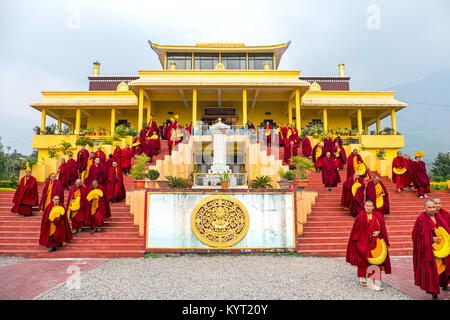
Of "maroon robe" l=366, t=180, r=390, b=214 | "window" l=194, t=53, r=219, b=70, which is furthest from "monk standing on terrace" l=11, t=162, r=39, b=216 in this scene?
"window" l=194, t=53, r=219, b=70

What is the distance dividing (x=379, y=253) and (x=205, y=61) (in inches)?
843

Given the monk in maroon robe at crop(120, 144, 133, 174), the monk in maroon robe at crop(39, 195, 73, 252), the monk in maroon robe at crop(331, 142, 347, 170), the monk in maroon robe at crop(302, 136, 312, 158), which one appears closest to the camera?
the monk in maroon robe at crop(39, 195, 73, 252)

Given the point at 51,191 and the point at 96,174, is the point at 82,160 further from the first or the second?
the point at 51,191

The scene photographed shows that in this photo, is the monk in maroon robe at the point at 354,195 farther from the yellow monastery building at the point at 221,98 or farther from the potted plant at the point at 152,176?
the yellow monastery building at the point at 221,98

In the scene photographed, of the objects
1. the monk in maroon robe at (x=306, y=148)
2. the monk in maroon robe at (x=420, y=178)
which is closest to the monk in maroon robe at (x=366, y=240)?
the monk in maroon robe at (x=420, y=178)

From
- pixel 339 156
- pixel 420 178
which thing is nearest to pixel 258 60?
pixel 339 156

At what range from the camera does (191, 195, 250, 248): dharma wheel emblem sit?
6852mm

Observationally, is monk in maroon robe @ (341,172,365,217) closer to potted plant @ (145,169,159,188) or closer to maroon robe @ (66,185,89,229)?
potted plant @ (145,169,159,188)

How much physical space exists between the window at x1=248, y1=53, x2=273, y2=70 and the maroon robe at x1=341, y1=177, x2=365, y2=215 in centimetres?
1681

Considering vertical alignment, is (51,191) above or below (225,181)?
below

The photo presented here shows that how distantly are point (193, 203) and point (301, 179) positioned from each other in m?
3.72

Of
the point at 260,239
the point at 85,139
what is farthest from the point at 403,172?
the point at 85,139

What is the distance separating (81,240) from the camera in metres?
7.43

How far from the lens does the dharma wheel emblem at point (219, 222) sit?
6852 mm
